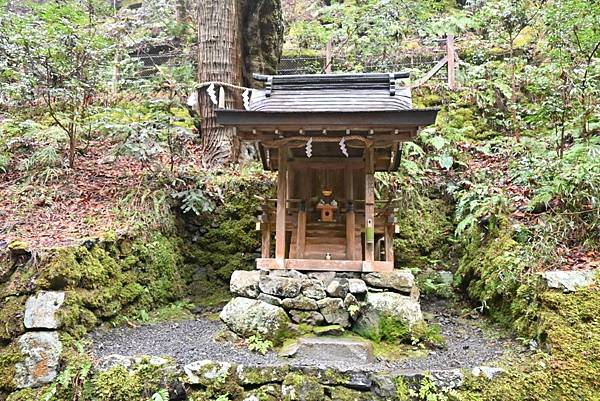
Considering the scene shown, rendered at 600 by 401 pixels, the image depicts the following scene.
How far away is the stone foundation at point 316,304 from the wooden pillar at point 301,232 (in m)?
0.42

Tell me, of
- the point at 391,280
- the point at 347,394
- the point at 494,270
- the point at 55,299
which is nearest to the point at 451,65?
the point at 494,270

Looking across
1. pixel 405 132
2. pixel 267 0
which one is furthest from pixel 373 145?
pixel 267 0

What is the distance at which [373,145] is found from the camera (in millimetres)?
4898

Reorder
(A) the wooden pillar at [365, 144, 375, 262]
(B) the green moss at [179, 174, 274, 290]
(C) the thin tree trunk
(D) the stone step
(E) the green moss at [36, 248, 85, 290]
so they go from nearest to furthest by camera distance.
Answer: (D) the stone step → (E) the green moss at [36, 248, 85, 290] → (A) the wooden pillar at [365, 144, 375, 262] → (B) the green moss at [179, 174, 274, 290] → (C) the thin tree trunk

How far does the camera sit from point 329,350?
4184mm

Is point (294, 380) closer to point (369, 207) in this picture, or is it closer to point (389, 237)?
point (369, 207)

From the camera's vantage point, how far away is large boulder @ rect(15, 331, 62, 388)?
12.7 feet

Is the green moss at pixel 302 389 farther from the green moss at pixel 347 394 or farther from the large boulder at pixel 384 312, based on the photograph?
the large boulder at pixel 384 312

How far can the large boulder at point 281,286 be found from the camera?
15.1 ft

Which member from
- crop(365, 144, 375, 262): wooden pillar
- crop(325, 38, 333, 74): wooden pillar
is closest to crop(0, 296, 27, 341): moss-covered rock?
crop(365, 144, 375, 262): wooden pillar

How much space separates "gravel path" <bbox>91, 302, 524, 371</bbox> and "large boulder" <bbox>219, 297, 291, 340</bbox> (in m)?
0.22

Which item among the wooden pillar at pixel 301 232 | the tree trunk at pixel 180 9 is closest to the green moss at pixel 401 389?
the wooden pillar at pixel 301 232

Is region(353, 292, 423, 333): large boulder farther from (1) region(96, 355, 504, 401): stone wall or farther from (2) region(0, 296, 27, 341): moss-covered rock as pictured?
(2) region(0, 296, 27, 341): moss-covered rock

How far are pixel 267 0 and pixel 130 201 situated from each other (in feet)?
15.7
